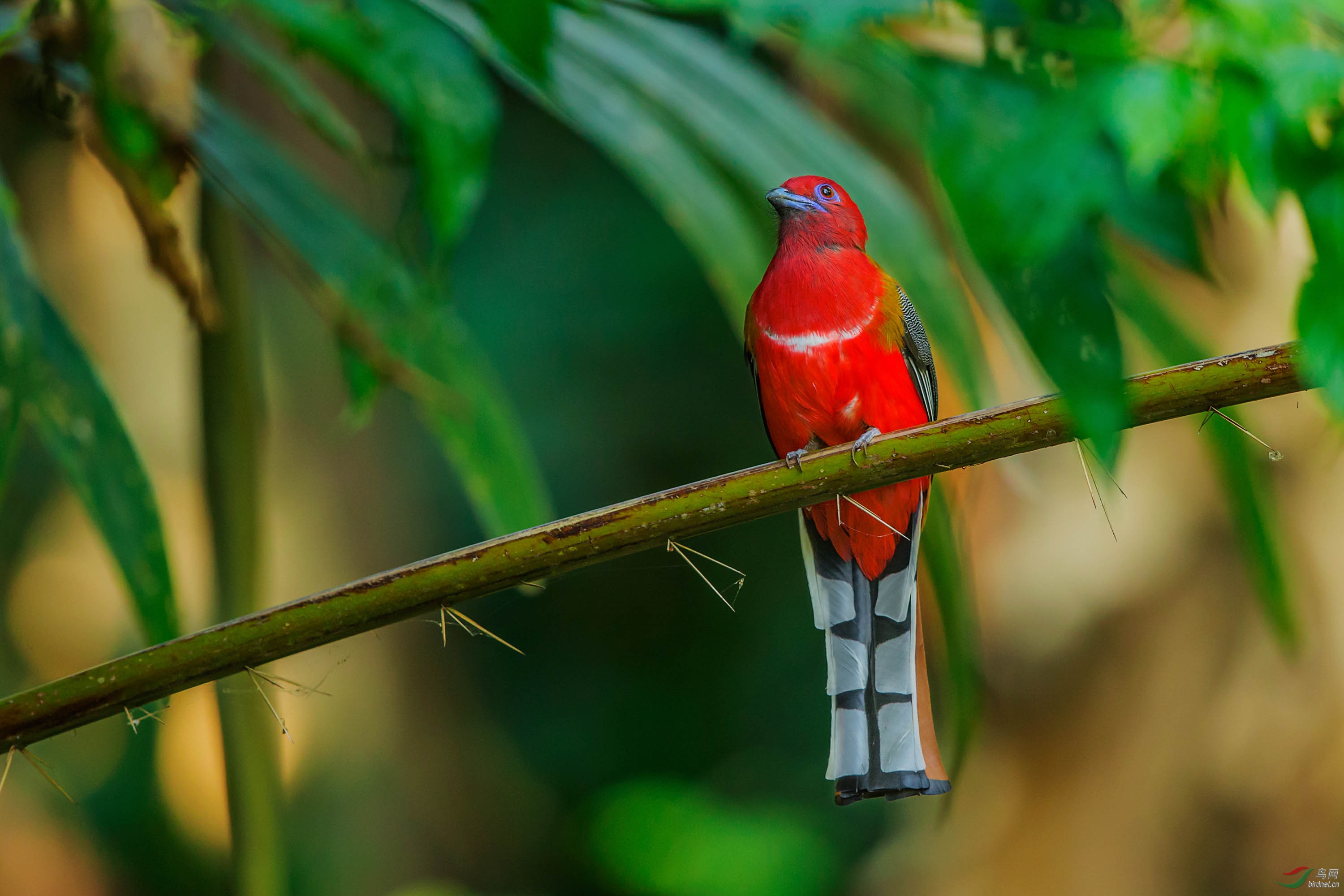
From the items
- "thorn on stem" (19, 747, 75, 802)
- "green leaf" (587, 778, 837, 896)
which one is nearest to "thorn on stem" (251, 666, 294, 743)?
"thorn on stem" (19, 747, 75, 802)

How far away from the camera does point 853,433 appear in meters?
0.83

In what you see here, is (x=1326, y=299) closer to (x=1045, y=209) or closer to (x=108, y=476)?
(x=1045, y=209)

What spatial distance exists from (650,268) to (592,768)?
1.55 meters

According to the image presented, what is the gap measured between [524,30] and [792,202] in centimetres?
22

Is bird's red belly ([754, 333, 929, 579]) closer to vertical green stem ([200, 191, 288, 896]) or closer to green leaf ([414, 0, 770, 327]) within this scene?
green leaf ([414, 0, 770, 327])

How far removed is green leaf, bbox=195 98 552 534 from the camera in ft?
4.07

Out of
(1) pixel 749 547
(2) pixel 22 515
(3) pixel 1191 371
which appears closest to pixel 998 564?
(1) pixel 749 547

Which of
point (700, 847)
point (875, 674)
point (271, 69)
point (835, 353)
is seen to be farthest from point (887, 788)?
point (700, 847)

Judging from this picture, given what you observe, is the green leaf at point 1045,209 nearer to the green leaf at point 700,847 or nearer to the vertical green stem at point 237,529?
the vertical green stem at point 237,529

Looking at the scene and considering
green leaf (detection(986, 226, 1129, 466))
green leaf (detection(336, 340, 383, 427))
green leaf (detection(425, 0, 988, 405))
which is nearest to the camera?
green leaf (detection(986, 226, 1129, 466))

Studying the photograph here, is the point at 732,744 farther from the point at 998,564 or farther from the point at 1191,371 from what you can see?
the point at 1191,371

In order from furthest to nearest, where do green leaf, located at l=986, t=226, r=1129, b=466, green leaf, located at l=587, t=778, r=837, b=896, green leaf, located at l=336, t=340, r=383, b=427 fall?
green leaf, located at l=587, t=778, r=837, b=896, green leaf, located at l=336, t=340, r=383, b=427, green leaf, located at l=986, t=226, r=1129, b=466

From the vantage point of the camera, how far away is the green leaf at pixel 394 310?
1.24 metres

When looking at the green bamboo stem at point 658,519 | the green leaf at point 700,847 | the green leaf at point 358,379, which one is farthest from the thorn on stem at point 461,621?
the green leaf at point 700,847
